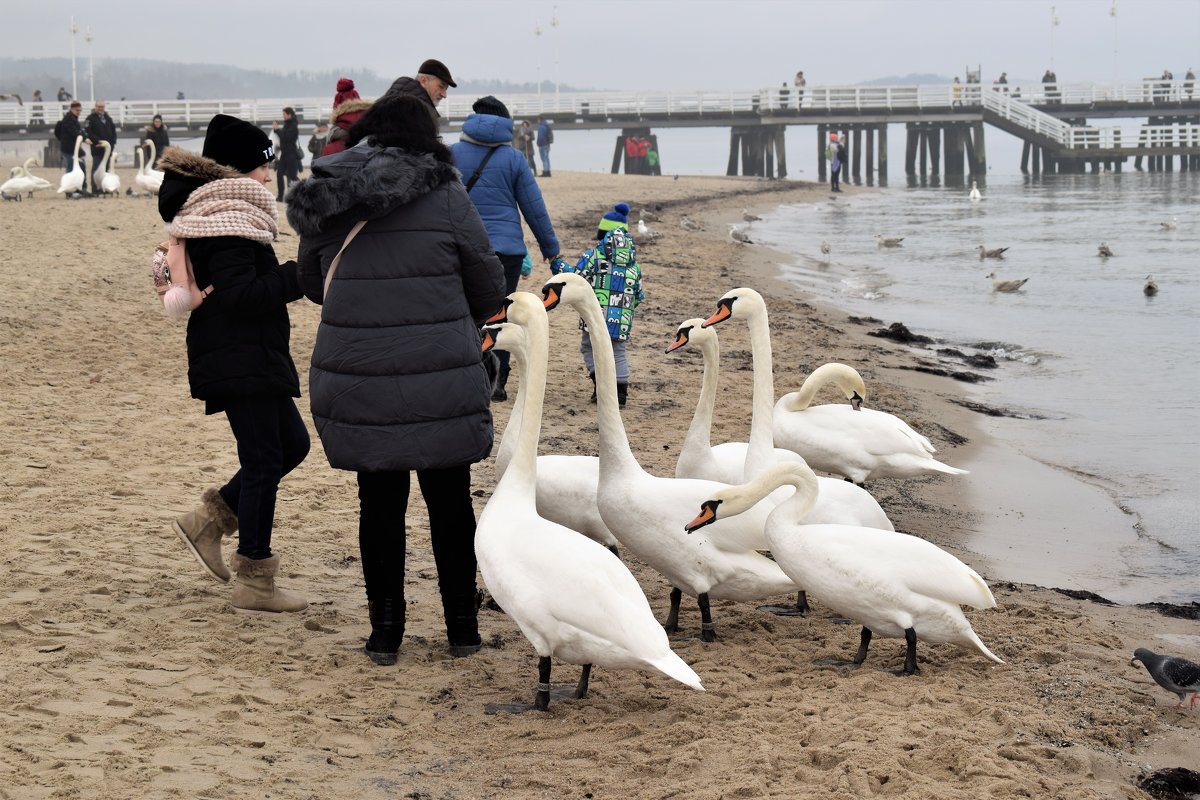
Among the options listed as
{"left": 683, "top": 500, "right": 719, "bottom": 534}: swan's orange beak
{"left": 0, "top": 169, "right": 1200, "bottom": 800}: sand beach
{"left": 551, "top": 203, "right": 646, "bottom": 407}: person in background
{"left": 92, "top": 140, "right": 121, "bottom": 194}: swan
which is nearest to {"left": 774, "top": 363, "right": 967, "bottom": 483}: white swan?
{"left": 0, "top": 169, "right": 1200, "bottom": 800}: sand beach

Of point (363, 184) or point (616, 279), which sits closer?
point (363, 184)

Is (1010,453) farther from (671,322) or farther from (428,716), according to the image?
(428,716)

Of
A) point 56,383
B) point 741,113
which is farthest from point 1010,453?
point 741,113

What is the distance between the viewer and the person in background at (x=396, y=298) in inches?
190

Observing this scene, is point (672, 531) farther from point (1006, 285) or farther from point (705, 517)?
point (1006, 285)

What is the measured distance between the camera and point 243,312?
A: 5.34 meters

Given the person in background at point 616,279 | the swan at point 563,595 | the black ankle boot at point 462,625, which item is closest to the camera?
the swan at point 563,595

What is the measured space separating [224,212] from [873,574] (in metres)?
2.90

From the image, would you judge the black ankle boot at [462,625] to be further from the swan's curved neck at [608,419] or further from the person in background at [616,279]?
the person in background at [616,279]

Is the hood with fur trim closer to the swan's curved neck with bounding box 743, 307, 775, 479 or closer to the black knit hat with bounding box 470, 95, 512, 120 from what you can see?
the swan's curved neck with bounding box 743, 307, 775, 479

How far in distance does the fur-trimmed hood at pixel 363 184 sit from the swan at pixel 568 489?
1.55 meters

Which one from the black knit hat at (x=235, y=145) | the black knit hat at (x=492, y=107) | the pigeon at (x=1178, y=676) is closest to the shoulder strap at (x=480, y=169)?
the black knit hat at (x=492, y=107)

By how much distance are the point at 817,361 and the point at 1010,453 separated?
295cm

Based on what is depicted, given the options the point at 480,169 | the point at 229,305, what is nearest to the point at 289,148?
the point at 480,169
